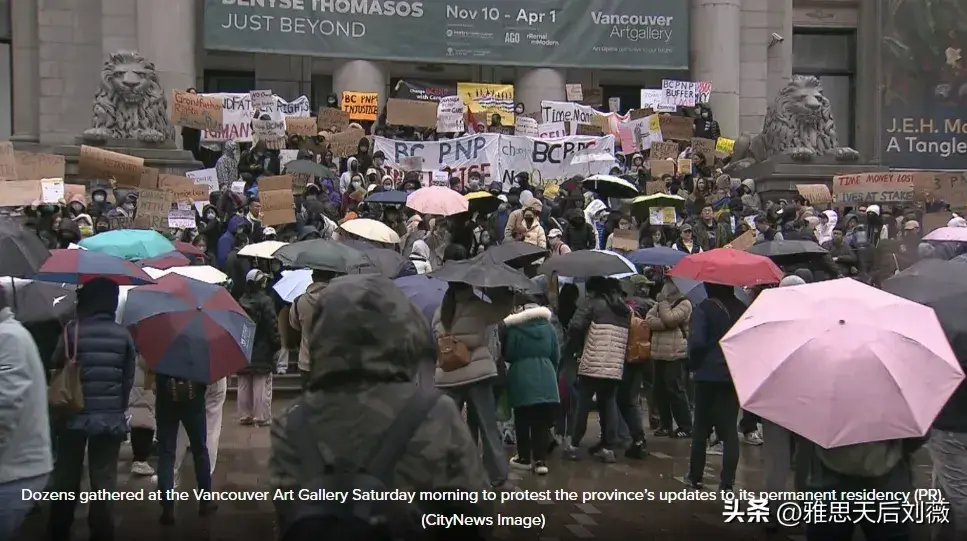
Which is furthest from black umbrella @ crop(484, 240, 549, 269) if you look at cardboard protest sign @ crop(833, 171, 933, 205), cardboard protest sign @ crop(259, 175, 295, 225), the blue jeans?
cardboard protest sign @ crop(833, 171, 933, 205)

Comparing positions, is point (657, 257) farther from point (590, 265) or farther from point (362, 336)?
point (362, 336)

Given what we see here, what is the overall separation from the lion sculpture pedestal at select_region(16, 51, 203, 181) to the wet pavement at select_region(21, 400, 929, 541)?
381 inches

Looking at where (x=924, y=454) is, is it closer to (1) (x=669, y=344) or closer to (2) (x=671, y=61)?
(1) (x=669, y=344)

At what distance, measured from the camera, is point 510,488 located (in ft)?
25.5

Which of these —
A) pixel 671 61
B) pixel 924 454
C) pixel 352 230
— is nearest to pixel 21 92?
pixel 671 61

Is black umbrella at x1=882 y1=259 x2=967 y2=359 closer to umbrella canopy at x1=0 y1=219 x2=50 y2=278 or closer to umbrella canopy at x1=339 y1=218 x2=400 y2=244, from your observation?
umbrella canopy at x1=0 y1=219 x2=50 y2=278

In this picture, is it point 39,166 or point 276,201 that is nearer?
point 276,201

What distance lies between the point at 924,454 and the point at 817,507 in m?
5.46

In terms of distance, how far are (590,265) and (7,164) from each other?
9.29 metres

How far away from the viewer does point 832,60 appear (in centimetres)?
3234

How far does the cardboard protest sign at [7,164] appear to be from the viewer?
14.5 metres

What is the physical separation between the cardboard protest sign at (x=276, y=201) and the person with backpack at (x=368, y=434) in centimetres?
1172

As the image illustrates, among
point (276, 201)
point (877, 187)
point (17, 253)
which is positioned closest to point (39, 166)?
point (276, 201)

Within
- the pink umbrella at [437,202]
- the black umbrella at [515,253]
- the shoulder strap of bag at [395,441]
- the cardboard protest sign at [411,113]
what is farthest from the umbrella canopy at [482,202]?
the shoulder strap of bag at [395,441]
